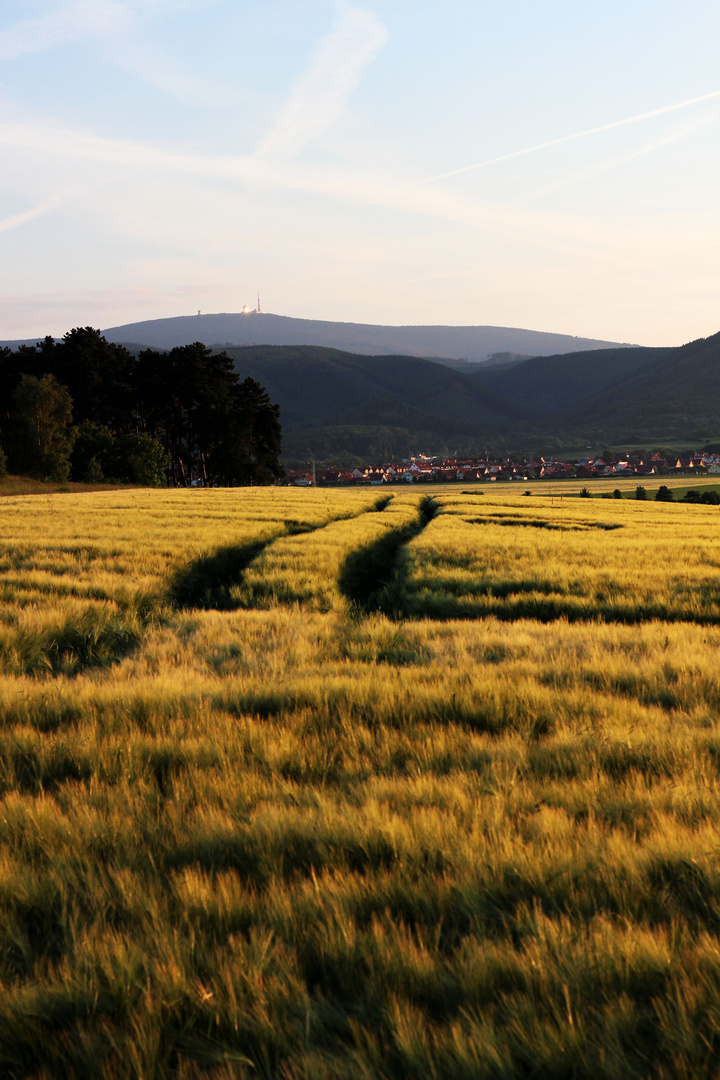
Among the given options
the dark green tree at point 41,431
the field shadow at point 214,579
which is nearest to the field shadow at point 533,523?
the field shadow at point 214,579

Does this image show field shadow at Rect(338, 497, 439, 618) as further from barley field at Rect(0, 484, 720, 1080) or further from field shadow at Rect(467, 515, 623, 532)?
field shadow at Rect(467, 515, 623, 532)

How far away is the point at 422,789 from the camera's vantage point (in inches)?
115

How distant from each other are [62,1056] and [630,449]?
589 feet

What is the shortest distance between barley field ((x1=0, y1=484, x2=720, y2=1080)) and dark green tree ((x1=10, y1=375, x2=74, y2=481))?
53.4m

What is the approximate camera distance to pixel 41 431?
53250 millimetres

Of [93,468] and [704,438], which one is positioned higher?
[704,438]

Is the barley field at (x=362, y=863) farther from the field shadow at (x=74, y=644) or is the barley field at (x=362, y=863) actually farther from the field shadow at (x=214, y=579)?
the field shadow at (x=214, y=579)

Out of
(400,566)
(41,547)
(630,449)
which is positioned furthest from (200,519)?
(630,449)

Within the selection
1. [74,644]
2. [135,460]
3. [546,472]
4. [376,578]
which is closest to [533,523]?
[376,578]

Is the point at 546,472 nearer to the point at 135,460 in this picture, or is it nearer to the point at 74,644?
the point at 135,460

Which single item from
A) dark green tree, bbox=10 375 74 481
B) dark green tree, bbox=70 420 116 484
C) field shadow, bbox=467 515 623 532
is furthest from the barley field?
dark green tree, bbox=70 420 116 484

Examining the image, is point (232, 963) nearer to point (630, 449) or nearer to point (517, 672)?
point (517, 672)

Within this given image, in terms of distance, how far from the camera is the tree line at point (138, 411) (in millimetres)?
60312

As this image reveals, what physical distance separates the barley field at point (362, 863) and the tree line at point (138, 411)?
5685 cm
